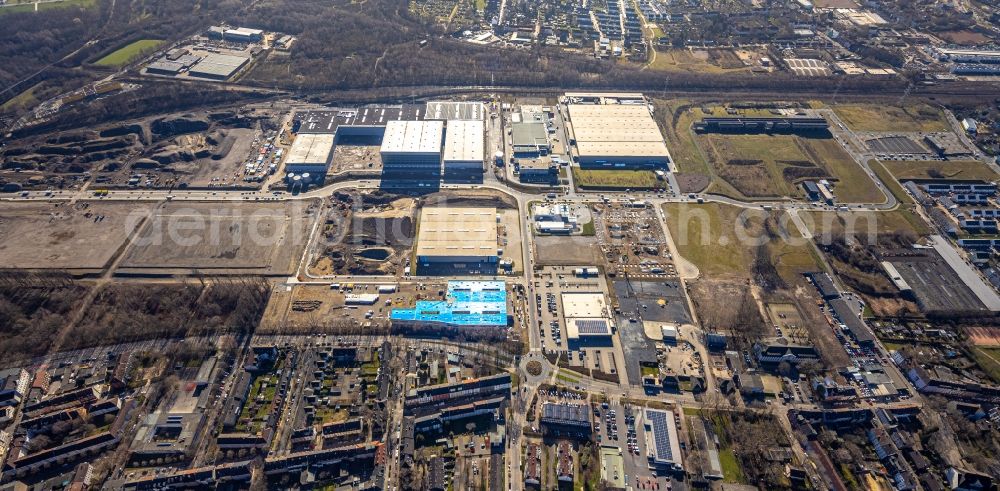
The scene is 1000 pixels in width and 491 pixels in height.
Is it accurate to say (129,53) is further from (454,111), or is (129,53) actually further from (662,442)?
(662,442)

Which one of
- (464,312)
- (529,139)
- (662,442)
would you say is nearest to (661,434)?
(662,442)

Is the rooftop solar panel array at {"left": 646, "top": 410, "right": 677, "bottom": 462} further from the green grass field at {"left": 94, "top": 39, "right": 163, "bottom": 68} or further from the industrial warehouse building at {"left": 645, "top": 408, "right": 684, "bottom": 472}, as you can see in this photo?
the green grass field at {"left": 94, "top": 39, "right": 163, "bottom": 68}

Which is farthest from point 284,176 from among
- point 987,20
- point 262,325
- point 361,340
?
point 987,20

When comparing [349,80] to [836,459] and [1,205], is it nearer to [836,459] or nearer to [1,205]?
[1,205]

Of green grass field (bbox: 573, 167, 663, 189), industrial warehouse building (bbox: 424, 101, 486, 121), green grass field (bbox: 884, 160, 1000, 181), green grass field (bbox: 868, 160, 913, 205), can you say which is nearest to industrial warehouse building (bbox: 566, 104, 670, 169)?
green grass field (bbox: 573, 167, 663, 189)

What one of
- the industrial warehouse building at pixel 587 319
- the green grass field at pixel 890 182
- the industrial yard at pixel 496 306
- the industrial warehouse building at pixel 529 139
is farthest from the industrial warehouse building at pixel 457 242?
the green grass field at pixel 890 182

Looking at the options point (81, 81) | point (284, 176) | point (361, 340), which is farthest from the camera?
point (81, 81)

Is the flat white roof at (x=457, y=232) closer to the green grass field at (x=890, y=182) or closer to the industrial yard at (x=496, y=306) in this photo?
the industrial yard at (x=496, y=306)
